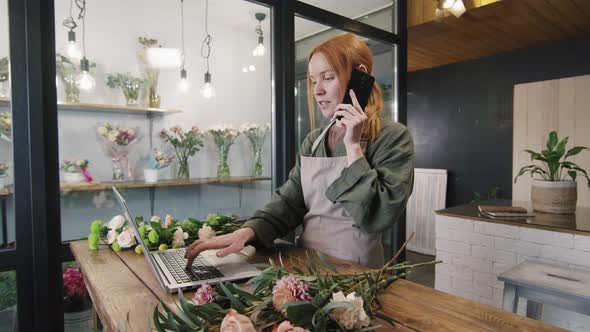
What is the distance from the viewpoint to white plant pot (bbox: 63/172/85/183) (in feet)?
5.50

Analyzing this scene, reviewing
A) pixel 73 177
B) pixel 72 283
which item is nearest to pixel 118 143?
pixel 73 177

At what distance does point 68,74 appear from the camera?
171 cm

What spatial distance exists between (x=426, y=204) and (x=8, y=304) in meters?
4.43

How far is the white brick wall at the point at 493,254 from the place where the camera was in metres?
1.92

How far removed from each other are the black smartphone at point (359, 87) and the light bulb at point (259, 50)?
1.20 meters

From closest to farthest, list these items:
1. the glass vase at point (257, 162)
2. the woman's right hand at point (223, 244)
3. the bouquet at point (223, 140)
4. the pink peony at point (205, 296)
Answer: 1. the pink peony at point (205, 296)
2. the woman's right hand at point (223, 244)
3. the bouquet at point (223, 140)
4. the glass vase at point (257, 162)

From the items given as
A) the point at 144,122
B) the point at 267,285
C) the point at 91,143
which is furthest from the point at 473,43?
the point at 267,285

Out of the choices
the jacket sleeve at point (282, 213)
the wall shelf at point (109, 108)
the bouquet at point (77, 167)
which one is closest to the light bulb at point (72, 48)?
the wall shelf at point (109, 108)

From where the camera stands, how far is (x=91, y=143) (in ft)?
5.99

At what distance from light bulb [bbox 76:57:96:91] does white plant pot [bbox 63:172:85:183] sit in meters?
0.43

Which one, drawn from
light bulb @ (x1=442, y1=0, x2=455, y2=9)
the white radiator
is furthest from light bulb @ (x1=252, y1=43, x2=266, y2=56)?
the white radiator

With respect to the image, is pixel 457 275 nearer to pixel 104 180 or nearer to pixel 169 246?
pixel 169 246

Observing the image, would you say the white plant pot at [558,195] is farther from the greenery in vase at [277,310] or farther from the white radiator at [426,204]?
the white radiator at [426,204]

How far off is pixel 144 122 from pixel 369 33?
5.88 feet
